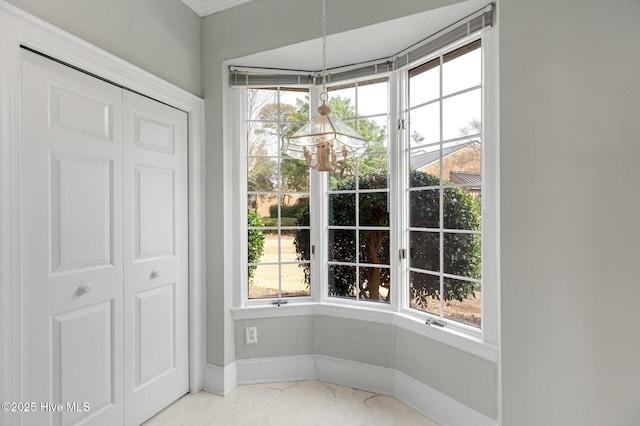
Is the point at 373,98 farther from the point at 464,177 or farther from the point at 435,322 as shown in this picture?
the point at 435,322

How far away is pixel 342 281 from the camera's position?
2.52 meters

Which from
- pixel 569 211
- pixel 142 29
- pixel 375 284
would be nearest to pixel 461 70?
pixel 569 211

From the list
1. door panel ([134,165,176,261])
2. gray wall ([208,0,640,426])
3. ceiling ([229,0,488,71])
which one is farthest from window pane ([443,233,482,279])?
door panel ([134,165,176,261])

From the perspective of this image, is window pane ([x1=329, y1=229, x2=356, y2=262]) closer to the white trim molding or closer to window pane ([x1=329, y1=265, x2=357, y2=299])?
window pane ([x1=329, y1=265, x2=357, y2=299])

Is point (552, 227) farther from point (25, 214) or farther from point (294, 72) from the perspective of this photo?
point (25, 214)

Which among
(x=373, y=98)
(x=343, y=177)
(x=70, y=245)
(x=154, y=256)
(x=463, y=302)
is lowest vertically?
(x=463, y=302)

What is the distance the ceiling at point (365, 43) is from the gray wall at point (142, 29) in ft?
0.99

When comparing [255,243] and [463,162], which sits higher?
[463,162]

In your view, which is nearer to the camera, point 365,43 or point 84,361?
point 84,361

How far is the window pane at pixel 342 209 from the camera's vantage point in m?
2.47

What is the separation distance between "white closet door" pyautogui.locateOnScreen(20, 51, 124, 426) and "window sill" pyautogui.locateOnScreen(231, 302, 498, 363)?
2.93ft

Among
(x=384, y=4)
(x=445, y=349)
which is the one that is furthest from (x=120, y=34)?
(x=445, y=349)

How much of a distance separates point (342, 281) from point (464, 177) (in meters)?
1.14

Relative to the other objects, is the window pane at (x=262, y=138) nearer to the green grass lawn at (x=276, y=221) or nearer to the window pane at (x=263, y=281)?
the green grass lawn at (x=276, y=221)
